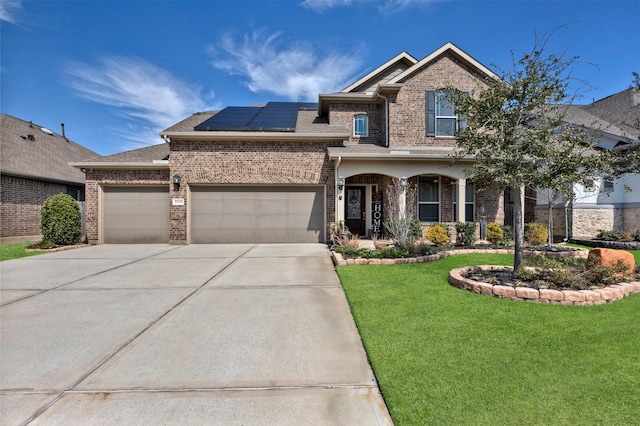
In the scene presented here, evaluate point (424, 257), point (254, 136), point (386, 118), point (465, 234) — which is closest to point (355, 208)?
point (386, 118)

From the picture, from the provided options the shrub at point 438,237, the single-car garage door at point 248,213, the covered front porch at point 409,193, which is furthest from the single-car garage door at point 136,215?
the shrub at point 438,237

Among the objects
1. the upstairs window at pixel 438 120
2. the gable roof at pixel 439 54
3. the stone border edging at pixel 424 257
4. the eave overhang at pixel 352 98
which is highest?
the gable roof at pixel 439 54

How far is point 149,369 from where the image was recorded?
287cm

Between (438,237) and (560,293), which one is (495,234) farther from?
(560,293)

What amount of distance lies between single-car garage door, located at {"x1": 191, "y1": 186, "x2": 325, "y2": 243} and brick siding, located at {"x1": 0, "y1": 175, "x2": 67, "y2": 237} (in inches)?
314

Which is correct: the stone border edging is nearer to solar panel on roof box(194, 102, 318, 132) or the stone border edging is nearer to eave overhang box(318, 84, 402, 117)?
solar panel on roof box(194, 102, 318, 132)

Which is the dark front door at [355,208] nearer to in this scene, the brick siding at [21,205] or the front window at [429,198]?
the front window at [429,198]

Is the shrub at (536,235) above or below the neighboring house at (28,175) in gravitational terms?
below

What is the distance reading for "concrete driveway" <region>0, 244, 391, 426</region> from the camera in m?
2.30

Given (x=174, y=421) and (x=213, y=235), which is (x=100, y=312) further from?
(x=213, y=235)

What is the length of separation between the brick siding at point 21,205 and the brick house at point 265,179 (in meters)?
3.96

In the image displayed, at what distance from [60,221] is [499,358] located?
1358cm

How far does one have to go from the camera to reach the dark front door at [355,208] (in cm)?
1245

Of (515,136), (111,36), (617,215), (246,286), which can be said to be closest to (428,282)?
(515,136)
